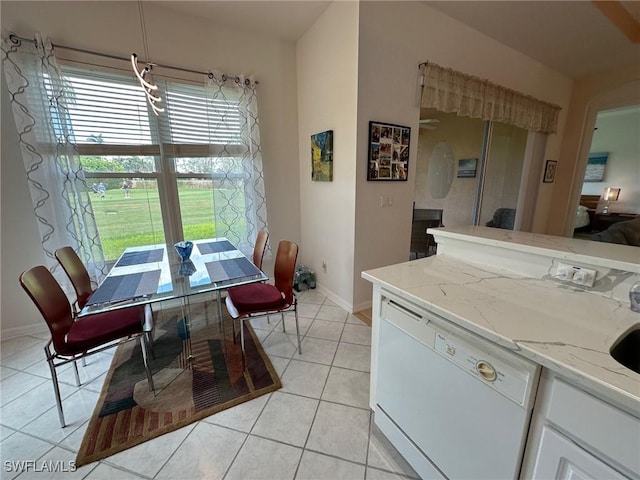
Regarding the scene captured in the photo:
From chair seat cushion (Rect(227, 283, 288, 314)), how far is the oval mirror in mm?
2561

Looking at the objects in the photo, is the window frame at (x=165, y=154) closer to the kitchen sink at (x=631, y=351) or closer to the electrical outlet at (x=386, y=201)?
the electrical outlet at (x=386, y=201)

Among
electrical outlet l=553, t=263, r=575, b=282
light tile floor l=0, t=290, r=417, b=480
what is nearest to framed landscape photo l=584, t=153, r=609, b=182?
electrical outlet l=553, t=263, r=575, b=282

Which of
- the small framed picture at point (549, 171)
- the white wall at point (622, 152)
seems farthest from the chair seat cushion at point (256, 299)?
the white wall at point (622, 152)

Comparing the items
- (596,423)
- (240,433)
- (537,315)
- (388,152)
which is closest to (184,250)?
(240,433)

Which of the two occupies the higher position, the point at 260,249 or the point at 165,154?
the point at 165,154

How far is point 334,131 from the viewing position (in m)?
2.54

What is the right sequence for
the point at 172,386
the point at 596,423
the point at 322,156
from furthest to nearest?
the point at 322,156, the point at 172,386, the point at 596,423

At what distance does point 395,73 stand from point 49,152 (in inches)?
117

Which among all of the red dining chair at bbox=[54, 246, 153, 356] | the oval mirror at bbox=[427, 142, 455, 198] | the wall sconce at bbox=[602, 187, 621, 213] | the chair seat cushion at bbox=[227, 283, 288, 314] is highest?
the oval mirror at bbox=[427, 142, 455, 198]

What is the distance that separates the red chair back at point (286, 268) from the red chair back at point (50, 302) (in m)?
1.26

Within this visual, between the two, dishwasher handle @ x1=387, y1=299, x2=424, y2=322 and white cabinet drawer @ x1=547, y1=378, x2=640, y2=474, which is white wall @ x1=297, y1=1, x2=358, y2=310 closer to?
dishwasher handle @ x1=387, y1=299, x2=424, y2=322

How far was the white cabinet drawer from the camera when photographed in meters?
0.57

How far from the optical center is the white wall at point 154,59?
2.04 metres

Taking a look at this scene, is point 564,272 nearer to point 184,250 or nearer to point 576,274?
point 576,274
